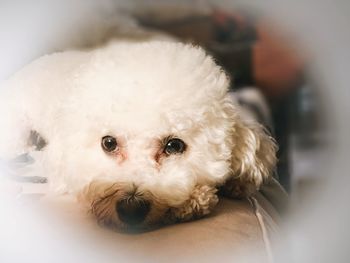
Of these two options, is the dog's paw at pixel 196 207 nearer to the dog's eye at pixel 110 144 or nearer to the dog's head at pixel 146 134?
the dog's head at pixel 146 134

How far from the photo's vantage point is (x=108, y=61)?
0.63m

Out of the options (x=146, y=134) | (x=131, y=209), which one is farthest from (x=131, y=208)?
(x=146, y=134)

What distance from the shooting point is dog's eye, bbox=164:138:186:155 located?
63 centimetres

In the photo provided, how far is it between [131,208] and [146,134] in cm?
10

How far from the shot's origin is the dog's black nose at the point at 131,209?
555 millimetres

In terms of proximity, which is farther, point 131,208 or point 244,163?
point 244,163

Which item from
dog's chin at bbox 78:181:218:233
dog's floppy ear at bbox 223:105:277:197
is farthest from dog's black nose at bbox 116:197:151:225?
dog's floppy ear at bbox 223:105:277:197

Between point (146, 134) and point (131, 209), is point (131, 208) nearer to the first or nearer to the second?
point (131, 209)

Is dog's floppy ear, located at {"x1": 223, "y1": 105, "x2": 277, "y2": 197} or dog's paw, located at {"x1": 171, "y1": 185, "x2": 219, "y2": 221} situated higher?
dog's floppy ear, located at {"x1": 223, "y1": 105, "x2": 277, "y2": 197}

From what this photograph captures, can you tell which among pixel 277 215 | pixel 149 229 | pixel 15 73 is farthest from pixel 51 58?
pixel 277 215

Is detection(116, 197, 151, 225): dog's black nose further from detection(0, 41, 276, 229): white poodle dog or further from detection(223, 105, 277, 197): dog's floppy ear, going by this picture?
detection(223, 105, 277, 197): dog's floppy ear

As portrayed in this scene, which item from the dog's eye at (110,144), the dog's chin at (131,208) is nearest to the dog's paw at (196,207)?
the dog's chin at (131,208)

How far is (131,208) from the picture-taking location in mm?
553

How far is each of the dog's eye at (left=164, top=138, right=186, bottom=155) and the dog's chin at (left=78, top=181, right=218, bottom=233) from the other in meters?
0.07
